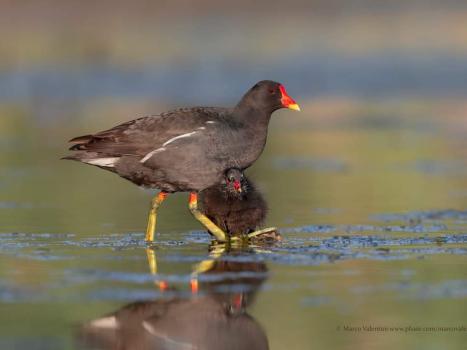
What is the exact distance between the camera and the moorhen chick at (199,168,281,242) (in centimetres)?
1060

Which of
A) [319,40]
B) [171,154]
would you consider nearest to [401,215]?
[171,154]

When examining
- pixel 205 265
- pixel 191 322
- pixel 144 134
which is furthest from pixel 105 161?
pixel 191 322

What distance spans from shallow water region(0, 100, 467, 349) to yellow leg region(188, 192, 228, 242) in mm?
139

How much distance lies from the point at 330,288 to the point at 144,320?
141cm

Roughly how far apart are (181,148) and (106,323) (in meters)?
3.25

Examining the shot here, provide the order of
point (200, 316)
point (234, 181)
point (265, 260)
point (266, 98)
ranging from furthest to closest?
point (266, 98)
point (234, 181)
point (265, 260)
point (200, 316)

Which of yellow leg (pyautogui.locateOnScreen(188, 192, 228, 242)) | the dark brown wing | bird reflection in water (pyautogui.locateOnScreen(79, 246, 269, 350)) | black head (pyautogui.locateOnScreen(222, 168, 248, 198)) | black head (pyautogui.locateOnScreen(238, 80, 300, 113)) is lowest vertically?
bird reflection in water (pyautogui.locateOnScreen(79, 246, 269, 350))

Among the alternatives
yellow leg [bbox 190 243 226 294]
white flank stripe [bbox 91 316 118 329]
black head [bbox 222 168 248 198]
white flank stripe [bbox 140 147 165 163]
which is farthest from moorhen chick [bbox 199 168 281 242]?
white flank stripe [bbox 91 316 118 329]

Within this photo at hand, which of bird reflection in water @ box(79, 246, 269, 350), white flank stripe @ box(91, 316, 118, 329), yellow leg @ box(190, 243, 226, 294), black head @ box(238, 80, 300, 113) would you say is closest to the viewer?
bird reflection in water @ box(79, 246, 269, 350)

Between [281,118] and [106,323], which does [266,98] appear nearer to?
[106,323]

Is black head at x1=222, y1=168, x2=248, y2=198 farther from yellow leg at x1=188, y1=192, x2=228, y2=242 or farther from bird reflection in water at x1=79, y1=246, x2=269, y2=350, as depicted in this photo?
bird reflection in water at x1=79, y1=246, x2=269, y2=350

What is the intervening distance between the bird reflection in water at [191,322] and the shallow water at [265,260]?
0.01 metres

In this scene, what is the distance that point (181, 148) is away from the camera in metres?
10.2

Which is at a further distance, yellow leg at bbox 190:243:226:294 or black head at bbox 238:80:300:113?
black head at bbox 238:80:300:113
